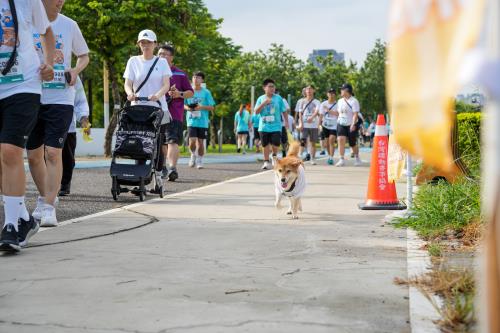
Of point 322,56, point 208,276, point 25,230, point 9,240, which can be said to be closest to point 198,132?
point 25,230

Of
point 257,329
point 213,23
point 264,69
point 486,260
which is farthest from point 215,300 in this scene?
point 264,69

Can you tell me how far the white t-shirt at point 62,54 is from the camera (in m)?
6.59

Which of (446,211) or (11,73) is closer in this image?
(11,73)

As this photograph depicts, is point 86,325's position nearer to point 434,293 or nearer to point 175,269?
point 175,269

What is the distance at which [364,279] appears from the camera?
4316 mm

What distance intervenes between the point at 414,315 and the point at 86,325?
1.46 meters

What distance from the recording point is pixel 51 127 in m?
6.53

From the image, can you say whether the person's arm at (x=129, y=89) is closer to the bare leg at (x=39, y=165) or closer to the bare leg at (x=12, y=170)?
the bare leg at (x=39, y=165)

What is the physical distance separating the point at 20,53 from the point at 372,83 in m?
63.0

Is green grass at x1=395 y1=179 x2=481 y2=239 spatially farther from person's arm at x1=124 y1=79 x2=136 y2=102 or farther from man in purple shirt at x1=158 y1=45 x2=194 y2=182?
man in purple shirt at x1=158 y1=45 x2=194 y2=182

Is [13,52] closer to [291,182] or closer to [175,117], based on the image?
[291,182]

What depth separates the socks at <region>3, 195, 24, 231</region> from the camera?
5062 millimetres

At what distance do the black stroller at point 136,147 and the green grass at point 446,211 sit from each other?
3343 mm

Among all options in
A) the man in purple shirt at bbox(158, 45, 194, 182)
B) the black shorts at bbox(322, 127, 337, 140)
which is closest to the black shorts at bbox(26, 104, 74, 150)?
the man in purple shirt at bbox(158, 45, 194, 182)
